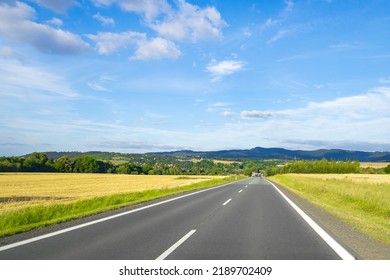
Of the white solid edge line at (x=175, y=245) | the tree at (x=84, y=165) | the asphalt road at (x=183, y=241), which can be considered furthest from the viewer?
the tree at (x=84, y=165)

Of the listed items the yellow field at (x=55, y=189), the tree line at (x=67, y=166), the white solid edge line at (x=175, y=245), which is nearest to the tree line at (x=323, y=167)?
the tree line at (x=67, y=166)

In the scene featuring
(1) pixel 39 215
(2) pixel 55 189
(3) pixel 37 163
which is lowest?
(2) pixel 55 189

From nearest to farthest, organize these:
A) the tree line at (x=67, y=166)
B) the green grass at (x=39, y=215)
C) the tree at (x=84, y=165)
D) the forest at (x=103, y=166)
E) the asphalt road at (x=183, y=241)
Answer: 1. the asphalt road at (x=183, y=241)
2. the green grass at (x=39, y=215)
3. the tree line at (x=67, y=166)
4. the forest at (x=103, y=166)
5. the tree at (x=84, y=165)

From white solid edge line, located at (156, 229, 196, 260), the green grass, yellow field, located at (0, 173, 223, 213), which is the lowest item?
yellow field, located at (0, 173, 223, 213)

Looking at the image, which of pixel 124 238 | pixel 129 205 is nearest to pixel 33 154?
pixel 129 205

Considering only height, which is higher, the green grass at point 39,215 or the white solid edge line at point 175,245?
the white solid edge line at point 175,245

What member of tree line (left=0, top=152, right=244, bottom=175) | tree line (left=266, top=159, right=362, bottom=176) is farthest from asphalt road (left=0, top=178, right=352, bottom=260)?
tree line (left=266, top=159, right=362, bottom=176)

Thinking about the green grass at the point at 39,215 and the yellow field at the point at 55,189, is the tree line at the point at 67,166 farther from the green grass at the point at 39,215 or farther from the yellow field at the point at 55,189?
the green grass at the point at 39,215

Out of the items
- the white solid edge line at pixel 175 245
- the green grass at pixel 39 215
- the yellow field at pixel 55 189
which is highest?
the white solid edge line at pixel 175 245

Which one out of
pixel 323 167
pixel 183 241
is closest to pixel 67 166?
pixel 323 167

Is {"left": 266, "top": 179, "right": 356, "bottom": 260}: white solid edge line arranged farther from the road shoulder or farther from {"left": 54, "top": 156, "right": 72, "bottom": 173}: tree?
{"left": 54, "top": 156, "right": 72, "bottom": 173}: tree

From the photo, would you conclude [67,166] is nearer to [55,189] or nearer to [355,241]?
[55,189]

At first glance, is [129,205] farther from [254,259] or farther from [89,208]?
[254,259]
